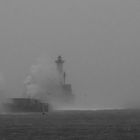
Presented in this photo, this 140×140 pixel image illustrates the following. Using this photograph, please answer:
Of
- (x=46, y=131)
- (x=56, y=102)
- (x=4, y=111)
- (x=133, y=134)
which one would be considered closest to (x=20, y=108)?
(x=4, y=111)

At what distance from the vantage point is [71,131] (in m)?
75.4

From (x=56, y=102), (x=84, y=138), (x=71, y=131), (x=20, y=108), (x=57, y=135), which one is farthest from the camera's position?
(x=56, y=102)

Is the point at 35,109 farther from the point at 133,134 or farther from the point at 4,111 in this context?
the point at 133,134

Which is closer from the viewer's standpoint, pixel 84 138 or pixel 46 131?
pixel 84 138

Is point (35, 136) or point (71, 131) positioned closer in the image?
point (35, 136)

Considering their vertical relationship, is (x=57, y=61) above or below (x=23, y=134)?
above

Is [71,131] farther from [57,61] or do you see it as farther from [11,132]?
[57,61]

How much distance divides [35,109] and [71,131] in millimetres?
66432

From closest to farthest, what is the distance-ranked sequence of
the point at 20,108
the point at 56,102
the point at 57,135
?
the point at 57,135
the point at 20,108
the point at 56,102

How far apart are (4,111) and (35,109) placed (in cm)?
745

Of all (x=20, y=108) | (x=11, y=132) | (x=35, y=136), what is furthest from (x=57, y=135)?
(x=20, y=108)

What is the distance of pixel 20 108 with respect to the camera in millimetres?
138375

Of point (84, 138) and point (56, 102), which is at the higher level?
point (56, 102)

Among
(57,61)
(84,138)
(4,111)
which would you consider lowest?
(84,138)
